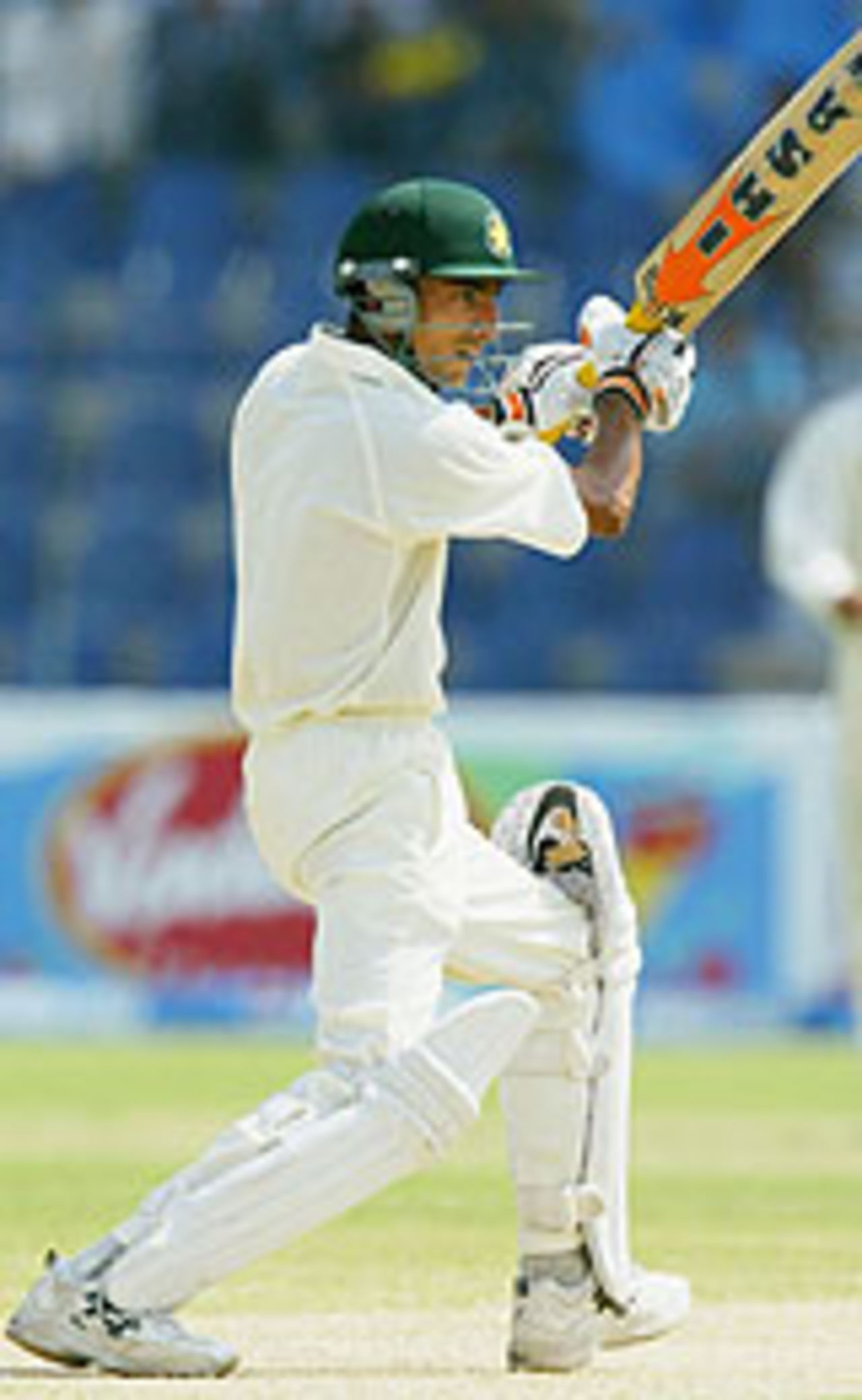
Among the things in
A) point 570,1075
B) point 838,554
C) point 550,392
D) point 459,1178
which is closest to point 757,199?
point 550,392

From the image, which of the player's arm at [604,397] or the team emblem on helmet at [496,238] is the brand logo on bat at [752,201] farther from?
the team emblem on helmet at [496,238]

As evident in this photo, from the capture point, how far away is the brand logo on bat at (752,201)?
4766 mm

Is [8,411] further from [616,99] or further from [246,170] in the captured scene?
[616,99]

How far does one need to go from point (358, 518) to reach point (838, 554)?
553 cm

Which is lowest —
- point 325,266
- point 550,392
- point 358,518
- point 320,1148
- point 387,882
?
point 320,1148

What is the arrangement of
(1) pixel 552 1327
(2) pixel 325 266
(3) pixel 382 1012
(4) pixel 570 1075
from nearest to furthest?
1. (3) pixel 382 1012
2. (1) pixel 552 1327
3. (4) pixel 570 1075
4. (2) pixel 325 266

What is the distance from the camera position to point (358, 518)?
4.53m

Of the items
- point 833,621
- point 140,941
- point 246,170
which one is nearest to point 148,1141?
point 833,621

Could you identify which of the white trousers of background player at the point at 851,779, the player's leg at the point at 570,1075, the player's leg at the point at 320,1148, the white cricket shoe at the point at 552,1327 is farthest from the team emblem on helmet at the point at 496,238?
the white trousers of background player at the point at 851,779

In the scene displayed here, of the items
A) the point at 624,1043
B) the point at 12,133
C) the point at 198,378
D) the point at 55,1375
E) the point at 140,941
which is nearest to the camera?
the point at 55,1375

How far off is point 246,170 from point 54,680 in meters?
3.63

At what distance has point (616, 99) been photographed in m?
18.6

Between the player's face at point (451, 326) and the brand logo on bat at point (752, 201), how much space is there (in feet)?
1.01

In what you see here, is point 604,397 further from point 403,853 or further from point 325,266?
point 325,266
